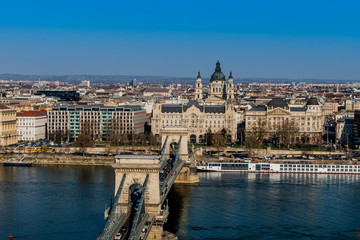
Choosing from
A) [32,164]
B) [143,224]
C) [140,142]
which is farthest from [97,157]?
[143,224]

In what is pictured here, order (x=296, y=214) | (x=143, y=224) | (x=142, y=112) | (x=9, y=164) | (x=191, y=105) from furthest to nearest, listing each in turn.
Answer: (x=142, y=112), (x=191, y=105), (x=9, y=164), (x=296, y=214), (x=143, y=224)

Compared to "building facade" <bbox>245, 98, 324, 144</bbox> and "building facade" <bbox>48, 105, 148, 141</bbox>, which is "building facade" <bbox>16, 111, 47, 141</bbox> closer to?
"building facade" <bbox>48, 105, 148, 141</bbox>

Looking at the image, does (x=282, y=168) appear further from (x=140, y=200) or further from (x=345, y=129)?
(x=140, y=200)


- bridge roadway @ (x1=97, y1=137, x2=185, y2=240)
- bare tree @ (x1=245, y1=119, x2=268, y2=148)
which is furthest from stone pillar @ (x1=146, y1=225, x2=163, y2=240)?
bare tree @ (x1=245, y1=119, x2=268, y2=148)

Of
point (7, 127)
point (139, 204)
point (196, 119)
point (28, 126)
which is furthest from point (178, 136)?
point (28, 126)

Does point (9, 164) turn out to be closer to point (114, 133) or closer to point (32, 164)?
point (32, 164)

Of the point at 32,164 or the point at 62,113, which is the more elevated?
the point at 62,113

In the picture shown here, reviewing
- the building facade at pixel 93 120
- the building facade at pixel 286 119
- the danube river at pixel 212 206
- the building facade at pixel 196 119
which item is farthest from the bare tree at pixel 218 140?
the danube river at pixel 212 206
